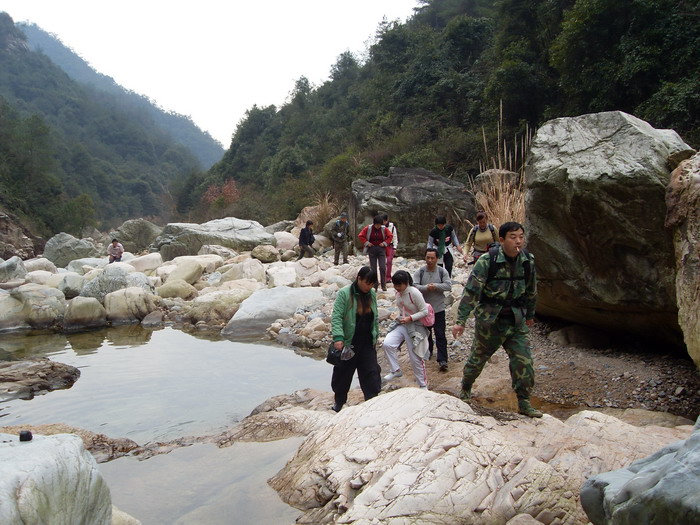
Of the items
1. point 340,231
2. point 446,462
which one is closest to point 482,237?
point 446,462

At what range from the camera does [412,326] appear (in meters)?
5.19

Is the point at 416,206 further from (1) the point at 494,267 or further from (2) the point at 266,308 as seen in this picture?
(1) the point at 494,267

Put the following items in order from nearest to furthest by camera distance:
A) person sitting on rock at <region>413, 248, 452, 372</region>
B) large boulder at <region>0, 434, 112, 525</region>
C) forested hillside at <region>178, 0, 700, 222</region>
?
1. large boulder at <region>0, 434, 112, 525</region>
2. person sitting on rock at <region>413, 248, 452, 372</region>
3. forested hillside at <region>178, 0, 700, 222</region>

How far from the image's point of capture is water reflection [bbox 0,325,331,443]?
→ 5598mm

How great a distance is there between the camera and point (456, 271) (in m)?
10.5

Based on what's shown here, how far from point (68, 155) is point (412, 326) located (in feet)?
185

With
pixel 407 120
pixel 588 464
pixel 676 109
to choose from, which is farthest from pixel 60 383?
pixel 407 120

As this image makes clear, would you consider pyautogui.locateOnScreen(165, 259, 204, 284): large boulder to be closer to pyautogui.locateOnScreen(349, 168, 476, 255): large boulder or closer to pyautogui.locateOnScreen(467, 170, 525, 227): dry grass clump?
pyautogui.locateOnScreen(349, 168, 476, 255): large boulder

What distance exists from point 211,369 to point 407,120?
63.3 ft

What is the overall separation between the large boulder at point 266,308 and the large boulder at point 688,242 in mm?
6949

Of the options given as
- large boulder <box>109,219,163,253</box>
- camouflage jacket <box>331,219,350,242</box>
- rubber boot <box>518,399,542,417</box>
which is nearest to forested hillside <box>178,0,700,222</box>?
camouflage jacket <box>331,219,350,242</box>

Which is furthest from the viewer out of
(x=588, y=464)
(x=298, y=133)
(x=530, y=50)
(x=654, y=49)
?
(x=298, y=133)

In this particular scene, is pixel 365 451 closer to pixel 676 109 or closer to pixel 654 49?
pixel 676 109

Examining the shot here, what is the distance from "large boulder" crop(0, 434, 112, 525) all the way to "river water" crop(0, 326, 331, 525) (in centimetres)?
110
